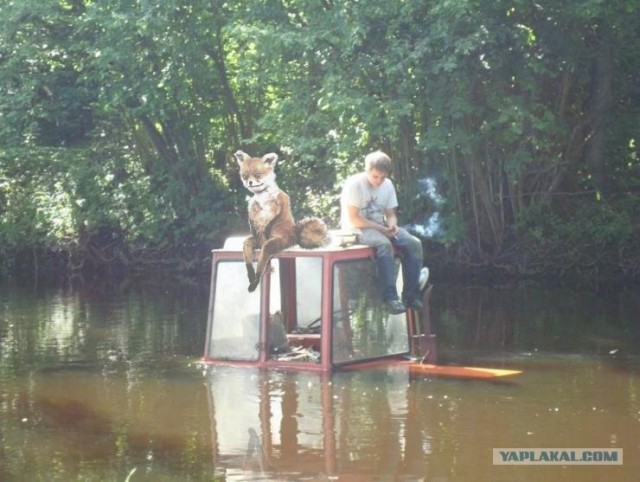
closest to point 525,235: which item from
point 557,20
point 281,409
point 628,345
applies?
point 557,20

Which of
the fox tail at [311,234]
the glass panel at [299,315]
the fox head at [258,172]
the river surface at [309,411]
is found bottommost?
the river surface at [309,411]

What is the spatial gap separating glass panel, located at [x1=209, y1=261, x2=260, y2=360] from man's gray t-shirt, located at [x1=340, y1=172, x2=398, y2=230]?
3.65 ft

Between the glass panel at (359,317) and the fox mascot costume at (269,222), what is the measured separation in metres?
0.38

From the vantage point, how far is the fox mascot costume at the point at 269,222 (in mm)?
10695

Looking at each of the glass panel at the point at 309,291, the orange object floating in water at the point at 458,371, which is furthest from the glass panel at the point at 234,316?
the orange object floating in water at the point at 458,371

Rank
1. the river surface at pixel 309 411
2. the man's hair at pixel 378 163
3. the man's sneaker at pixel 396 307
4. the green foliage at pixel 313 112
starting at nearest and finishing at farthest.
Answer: the river surface at pixel 309 411, the man's sneaker at pixel 396 307, the man's hair at pixel 378 163, the green foliage at pixel 313 112

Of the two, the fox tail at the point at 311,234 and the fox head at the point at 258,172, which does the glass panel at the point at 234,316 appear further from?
the fox head at the point at 258,172

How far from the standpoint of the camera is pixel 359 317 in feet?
35.4

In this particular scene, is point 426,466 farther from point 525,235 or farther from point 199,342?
point 525,235

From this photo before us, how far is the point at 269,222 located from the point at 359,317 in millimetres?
1171

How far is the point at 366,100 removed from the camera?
18.1m

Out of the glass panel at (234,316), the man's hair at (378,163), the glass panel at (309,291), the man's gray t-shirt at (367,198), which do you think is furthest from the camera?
the glass panel at (309,291)

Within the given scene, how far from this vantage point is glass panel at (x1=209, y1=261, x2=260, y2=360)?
11070mm

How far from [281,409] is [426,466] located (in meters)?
1.98
